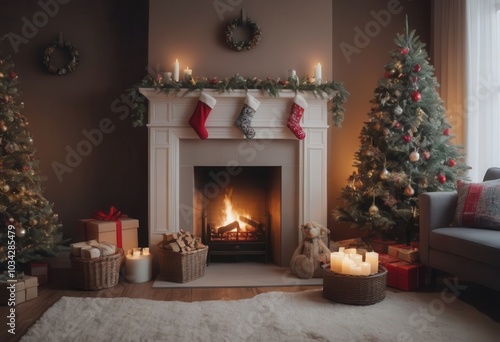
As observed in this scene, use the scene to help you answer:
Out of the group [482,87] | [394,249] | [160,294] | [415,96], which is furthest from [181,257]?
[482,87]

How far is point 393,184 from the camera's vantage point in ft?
13.1

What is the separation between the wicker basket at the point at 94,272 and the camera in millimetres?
3465

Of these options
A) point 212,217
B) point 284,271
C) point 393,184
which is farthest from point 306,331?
point 212,217

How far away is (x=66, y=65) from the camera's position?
4.47m

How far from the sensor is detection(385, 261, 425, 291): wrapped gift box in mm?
3457

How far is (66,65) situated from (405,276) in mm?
3576

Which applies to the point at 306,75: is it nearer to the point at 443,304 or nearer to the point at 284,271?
the point at 284,271

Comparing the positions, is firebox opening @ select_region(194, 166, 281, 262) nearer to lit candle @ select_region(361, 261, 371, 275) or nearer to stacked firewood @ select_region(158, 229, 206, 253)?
stacked firewood @ select_region(158, 229, 206, 253)

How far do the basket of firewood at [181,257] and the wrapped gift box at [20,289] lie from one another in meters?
0.96

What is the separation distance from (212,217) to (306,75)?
1.63 metres

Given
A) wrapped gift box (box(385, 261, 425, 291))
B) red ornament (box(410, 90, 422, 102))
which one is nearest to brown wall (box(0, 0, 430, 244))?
red ornament (box(410, 90, 422, 102))

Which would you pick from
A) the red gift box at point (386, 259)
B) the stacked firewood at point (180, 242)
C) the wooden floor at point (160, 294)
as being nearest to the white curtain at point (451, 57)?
the red gift box at point (386, 259)

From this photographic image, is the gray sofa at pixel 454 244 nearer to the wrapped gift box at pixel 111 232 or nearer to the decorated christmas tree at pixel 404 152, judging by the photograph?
the decorated christmas tree at pixel 404 152

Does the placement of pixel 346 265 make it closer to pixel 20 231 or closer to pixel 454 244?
pixel 454 244
